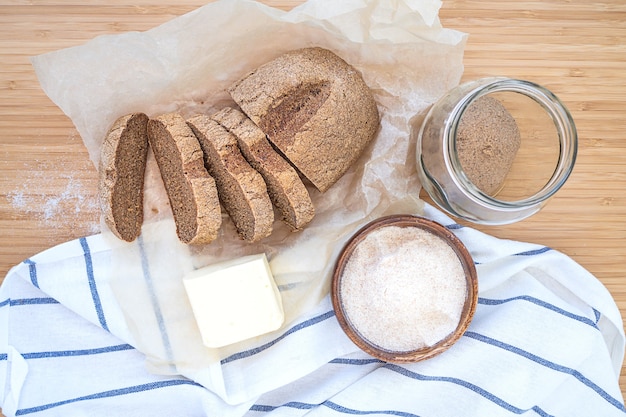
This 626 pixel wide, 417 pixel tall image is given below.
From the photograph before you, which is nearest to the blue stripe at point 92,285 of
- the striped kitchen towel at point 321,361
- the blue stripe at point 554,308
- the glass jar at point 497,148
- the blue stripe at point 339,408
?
the striped kitchen towel at point 321,361

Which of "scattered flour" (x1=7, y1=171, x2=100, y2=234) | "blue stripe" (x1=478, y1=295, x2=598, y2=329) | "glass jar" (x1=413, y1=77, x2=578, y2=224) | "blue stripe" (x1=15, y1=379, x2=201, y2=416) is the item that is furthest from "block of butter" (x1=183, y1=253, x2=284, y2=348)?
"blue stripe" (x1=478, y1=295, x2=598, y2=329)

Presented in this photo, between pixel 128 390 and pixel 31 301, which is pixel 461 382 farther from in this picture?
pixel 31 301

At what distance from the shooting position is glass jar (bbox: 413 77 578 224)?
1333 millimetres

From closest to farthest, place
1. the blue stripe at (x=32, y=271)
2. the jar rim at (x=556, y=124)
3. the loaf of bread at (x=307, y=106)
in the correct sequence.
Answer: the jar rim at (x=556, y=124), the loaf of bread at (x=307, y=106), the blue stripe at (x=32, y=271)

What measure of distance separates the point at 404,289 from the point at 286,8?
0.81m

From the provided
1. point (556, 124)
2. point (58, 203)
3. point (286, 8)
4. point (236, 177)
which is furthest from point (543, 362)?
point (58, 203)

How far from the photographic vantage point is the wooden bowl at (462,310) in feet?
5.02

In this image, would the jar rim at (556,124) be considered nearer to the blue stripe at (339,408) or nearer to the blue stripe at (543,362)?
the blue stripe at (543,362)

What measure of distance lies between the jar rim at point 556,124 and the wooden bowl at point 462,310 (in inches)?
8.1

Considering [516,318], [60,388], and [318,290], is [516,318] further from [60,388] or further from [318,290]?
[60,388]

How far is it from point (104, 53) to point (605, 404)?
167cm

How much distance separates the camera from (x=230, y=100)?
1627mm

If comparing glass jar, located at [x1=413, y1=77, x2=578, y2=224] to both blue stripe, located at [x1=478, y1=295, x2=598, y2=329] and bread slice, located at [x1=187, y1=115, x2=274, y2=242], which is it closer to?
blue stripe, located at [x1=478, y1=295, x2=598, y2=329]

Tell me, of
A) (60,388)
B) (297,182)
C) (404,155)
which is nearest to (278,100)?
(297,182)
